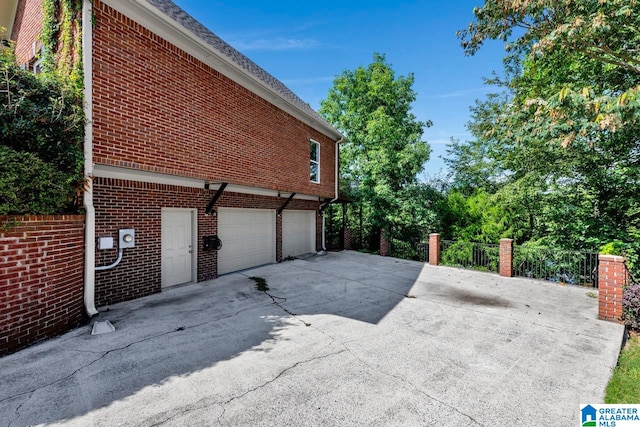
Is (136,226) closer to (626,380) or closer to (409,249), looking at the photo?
(626,380)

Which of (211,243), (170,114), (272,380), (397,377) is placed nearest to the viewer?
(272,380)

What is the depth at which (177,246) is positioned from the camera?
23.6 feet

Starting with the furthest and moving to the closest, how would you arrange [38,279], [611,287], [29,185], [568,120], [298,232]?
[298,232] < [568,120] < [611,287] < [38,279] < [29,185]

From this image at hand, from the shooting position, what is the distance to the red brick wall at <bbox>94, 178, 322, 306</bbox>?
554 cm

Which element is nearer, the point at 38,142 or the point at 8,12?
the point at 38,142

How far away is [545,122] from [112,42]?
371 inches

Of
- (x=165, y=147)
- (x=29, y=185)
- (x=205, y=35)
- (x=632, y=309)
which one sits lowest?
(x=632, y=309)

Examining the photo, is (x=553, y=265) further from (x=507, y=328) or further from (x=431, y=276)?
(x=507, y=328)

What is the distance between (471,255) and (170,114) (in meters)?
11.5

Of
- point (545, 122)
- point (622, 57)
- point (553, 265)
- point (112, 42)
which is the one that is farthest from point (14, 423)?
point (553, 265)

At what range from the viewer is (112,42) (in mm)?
5164

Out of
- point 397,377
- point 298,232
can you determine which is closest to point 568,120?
point 397,377

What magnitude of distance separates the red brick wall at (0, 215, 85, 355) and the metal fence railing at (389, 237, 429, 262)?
469 inches

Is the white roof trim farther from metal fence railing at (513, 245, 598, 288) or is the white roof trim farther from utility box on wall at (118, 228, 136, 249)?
metal fence railing at (513, 245, 598, 288)
